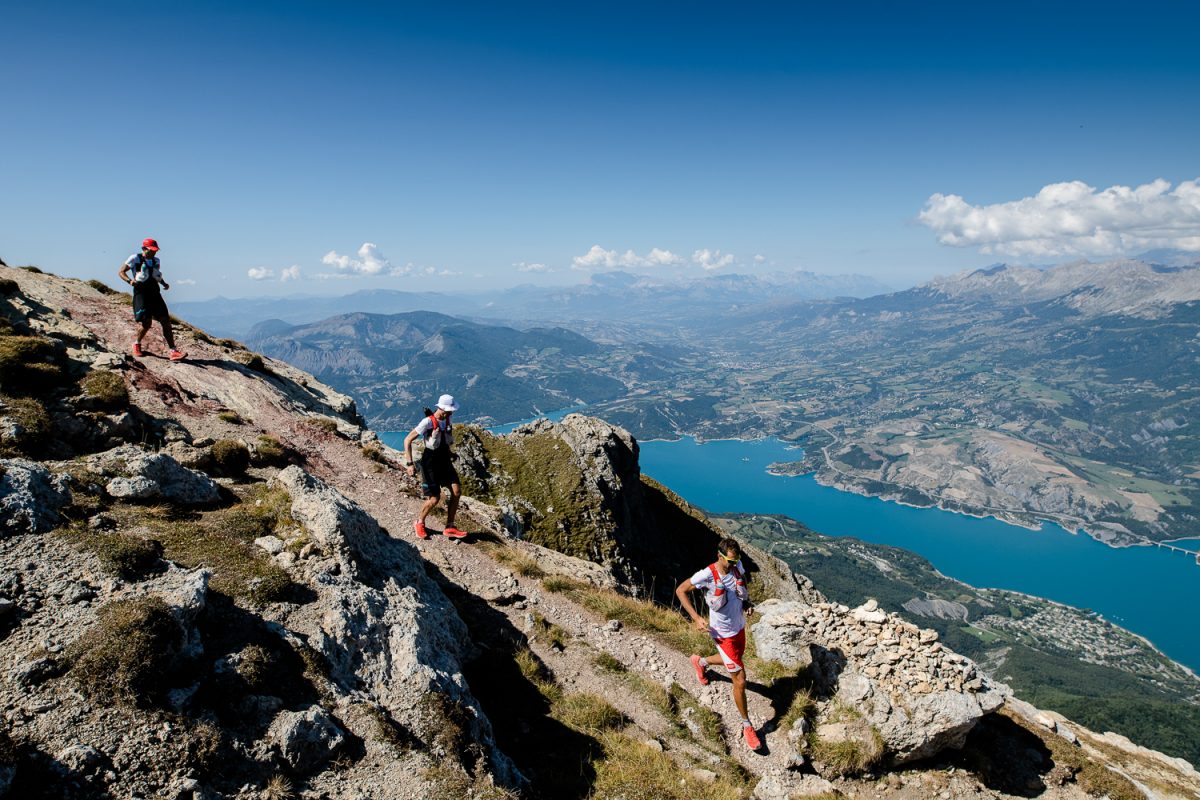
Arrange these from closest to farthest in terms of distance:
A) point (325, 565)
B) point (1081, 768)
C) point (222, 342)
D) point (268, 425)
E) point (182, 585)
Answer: point (182, 585) → point (325, 565) → point (1081, 768) → point (268, 425) → point (222, 342)

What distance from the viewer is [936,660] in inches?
520


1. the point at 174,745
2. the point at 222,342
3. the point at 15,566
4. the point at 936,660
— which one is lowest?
the point at 936,660

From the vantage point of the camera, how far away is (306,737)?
6.99 metres

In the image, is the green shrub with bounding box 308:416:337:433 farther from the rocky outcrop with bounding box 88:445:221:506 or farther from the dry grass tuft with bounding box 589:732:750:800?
the dry grass tuft with bounding box 589:732:750:800

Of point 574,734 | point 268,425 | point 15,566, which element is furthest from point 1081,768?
point 268,425

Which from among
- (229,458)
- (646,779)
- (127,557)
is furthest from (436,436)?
(646,779)

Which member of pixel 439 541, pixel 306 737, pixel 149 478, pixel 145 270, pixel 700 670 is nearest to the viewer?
pixel 306 737

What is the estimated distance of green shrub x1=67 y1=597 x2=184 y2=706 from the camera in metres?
6.17

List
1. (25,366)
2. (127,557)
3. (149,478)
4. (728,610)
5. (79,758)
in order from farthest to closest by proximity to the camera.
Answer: (25,366) < (728,610) < (149,478) < (127,557) < (79,758)

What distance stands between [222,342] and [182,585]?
28811 millimetres

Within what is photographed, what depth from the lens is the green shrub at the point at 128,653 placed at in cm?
617

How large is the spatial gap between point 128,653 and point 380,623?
3667 mm

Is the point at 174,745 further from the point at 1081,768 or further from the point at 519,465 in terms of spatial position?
the point at 519,465

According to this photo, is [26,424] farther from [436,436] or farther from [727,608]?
[727,608]
